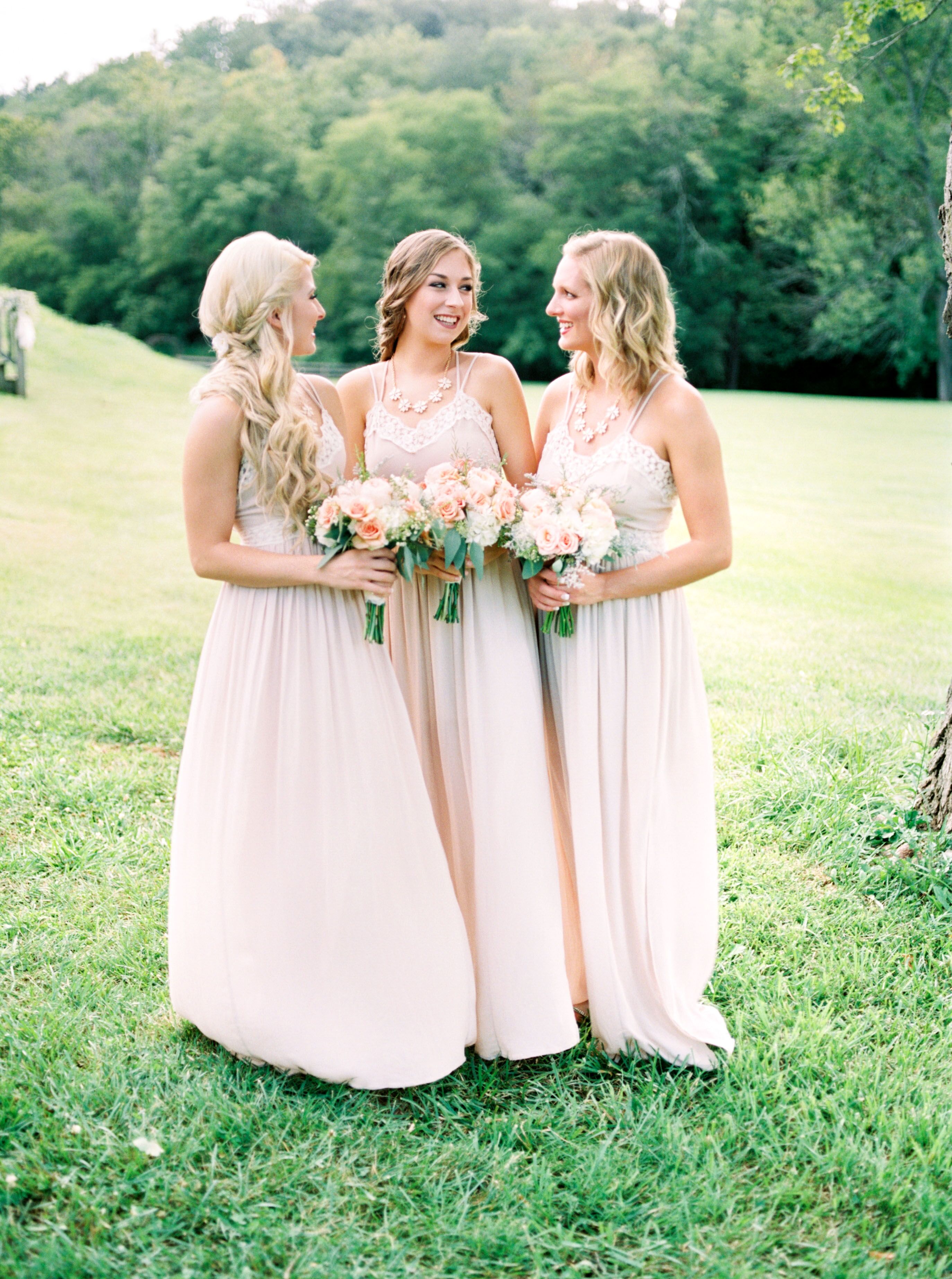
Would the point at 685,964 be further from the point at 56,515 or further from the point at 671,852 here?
the point at 56,515

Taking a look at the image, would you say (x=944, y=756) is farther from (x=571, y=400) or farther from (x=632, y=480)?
(x=571, y=400)

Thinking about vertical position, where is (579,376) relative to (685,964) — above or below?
above

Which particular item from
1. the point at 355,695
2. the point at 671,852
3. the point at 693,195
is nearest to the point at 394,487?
→ the point at 355,695

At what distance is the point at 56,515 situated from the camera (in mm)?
13805

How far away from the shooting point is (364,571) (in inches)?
123

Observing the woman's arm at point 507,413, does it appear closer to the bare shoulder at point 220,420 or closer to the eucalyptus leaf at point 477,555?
the eucalyptus leaf at point 477,555

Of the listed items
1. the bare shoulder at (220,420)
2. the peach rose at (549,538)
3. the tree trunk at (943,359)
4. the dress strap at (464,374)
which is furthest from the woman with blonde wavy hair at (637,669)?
the tree trunk at (943,359)

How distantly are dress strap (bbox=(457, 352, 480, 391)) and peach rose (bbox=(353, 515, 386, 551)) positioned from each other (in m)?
0.85

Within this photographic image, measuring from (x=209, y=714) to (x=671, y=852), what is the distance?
59.6 inches

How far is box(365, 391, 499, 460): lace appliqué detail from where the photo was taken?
3.58m

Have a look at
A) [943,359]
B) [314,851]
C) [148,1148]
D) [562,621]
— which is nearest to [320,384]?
[562,621]

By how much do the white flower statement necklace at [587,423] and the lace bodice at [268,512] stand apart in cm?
77

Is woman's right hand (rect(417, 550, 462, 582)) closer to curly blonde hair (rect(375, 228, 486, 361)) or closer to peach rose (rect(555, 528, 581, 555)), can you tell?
peach rose (rect(555, 528, 581, 555))

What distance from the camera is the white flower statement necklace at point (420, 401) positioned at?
11.9 ft
